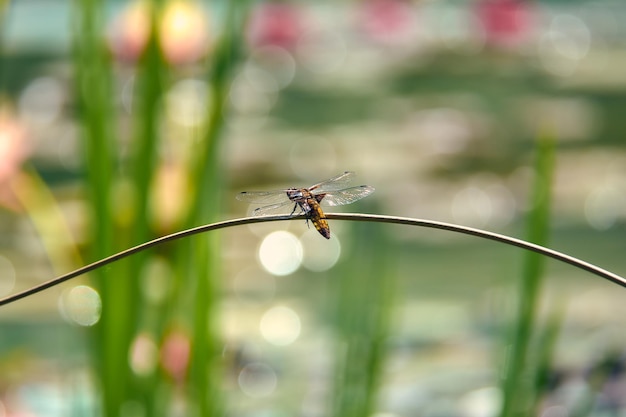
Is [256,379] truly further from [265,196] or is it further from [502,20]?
[502,20]

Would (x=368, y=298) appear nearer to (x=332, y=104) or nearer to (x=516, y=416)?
(x=516, y=416)

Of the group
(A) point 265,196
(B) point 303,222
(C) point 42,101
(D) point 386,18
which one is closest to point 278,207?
(A) point 265,196

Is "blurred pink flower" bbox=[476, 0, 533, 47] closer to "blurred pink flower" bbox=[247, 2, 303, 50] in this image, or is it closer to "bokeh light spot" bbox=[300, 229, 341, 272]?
"blurred pink flower" bbox=[247, 2, 303, 50]

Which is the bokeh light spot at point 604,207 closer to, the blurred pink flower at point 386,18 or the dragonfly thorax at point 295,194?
the blurred pink flower at point 386,18

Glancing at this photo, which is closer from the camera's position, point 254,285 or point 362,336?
point 362,336

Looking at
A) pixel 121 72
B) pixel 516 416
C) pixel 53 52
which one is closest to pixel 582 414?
pixel 516 416

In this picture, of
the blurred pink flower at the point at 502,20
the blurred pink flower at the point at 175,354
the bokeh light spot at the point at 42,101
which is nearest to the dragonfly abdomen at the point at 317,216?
the blurred pink flower at the point at 175,354
